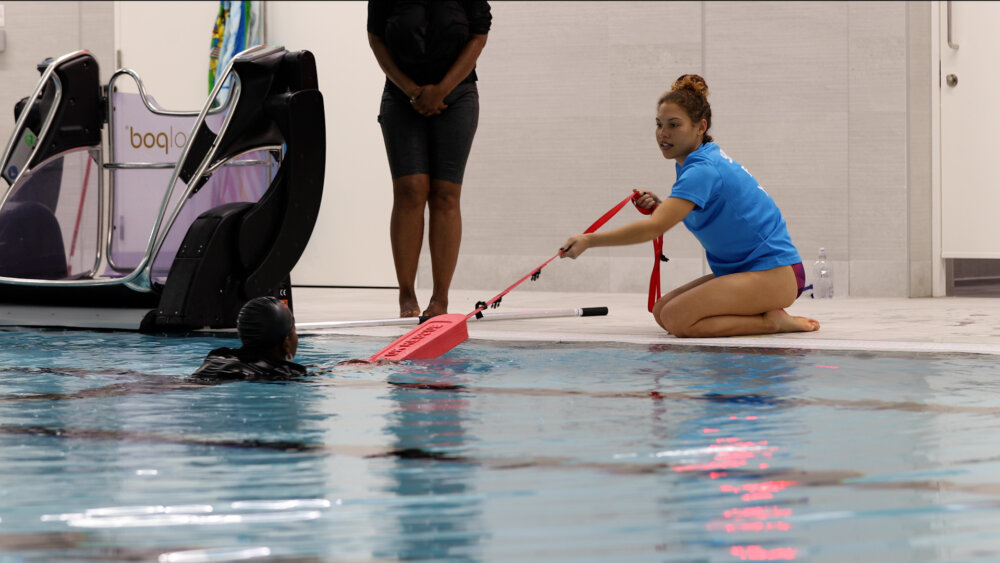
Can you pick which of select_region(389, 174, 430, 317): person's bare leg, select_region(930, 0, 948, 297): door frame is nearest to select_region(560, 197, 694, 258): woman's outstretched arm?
select_region(389, 174, 430, 317): person's bare leg

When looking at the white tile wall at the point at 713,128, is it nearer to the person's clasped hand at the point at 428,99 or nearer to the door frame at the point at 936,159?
the door frame at the point at 936,159

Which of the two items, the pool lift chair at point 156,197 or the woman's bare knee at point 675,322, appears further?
the pool lift chair at point 156,197

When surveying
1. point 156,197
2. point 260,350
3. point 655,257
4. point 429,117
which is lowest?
point 260,350

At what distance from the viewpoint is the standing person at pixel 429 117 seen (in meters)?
5.56

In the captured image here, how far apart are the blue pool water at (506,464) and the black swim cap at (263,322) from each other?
0.13 m

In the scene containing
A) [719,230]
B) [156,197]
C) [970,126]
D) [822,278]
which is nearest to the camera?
[719,230]

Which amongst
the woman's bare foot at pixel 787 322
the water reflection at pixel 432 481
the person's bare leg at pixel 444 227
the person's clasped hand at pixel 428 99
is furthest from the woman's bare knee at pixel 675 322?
the water reflection at pixel 432 481

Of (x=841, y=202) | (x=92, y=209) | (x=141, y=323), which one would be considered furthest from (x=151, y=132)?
(x=841, y=202)

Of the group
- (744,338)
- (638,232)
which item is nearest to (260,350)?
(638,232)

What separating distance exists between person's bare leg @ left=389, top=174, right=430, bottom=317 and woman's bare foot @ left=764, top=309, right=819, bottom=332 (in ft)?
4.98

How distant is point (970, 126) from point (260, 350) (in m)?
5.29

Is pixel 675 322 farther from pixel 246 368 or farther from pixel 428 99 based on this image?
pixel 246 368

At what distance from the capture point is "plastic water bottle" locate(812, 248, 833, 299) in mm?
7555

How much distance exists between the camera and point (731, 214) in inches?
195
